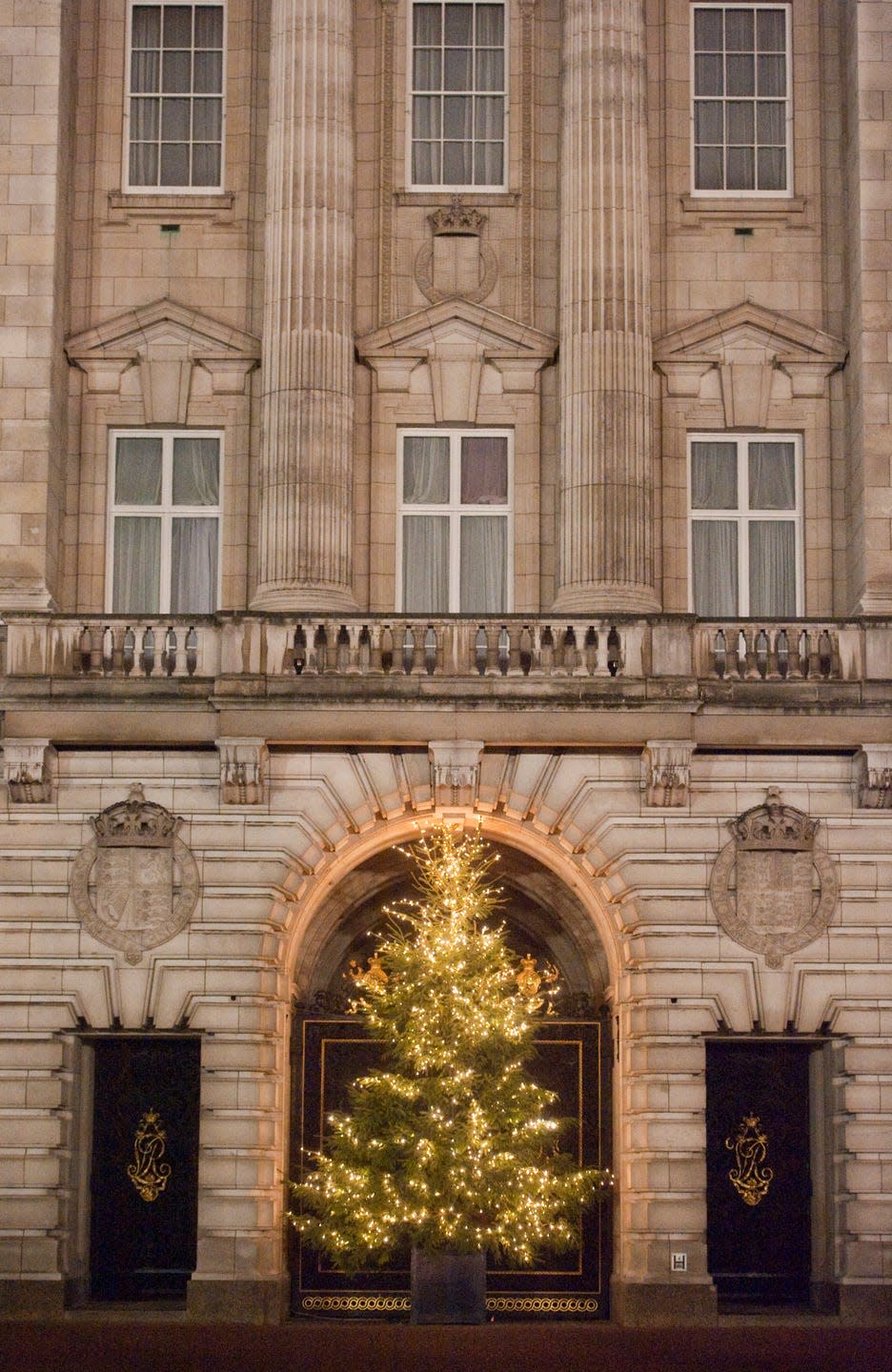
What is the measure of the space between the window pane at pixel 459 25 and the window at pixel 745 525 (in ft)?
22.7

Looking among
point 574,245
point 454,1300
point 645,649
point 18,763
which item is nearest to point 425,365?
point 574,245

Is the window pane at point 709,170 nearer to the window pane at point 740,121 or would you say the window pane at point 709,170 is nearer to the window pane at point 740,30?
the window pane at point 740,121

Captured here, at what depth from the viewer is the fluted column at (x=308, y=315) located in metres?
31.9

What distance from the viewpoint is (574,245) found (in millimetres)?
32750

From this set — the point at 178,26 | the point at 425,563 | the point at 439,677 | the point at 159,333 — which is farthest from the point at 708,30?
the point at 439,677

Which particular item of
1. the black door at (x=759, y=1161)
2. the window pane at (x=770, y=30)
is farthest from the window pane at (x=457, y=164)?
the black door at (x=759, y=1161)

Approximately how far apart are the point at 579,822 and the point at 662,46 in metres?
11.8

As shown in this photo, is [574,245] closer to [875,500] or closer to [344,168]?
[344,168]

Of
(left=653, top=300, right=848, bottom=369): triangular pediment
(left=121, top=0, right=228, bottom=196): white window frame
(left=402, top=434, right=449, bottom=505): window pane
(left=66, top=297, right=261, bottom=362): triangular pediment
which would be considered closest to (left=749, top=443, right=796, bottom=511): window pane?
(left=653, top=300, right=848, bottom=369): triangular pediment

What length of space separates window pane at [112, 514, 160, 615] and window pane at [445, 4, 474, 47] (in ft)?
27.3

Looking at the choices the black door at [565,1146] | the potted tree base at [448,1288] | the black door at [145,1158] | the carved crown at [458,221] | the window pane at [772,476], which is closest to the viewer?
the potted tree base at [448,1288]

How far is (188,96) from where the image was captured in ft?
113

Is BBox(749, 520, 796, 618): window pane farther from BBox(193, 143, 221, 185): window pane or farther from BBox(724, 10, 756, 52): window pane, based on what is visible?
BBox(193, 143, 221, 185): window pane

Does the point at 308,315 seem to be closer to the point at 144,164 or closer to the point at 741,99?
the point at 144,164
